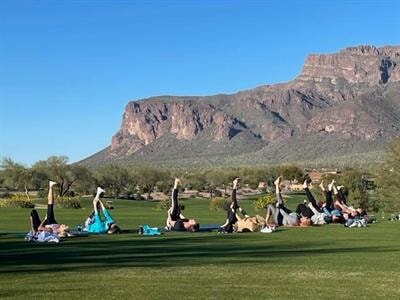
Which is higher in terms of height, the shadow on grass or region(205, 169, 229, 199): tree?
region(205, 169, 229, 199): tree

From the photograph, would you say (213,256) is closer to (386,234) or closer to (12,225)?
(386,234)

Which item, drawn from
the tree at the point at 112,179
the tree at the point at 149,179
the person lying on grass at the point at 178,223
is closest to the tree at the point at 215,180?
the tree at the point at 149,179

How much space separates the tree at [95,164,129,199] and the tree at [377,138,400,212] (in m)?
54.9

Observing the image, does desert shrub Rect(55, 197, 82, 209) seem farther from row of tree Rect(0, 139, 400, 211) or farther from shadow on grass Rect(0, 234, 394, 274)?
shadow on grass Rect(0, 234, 394, 274)

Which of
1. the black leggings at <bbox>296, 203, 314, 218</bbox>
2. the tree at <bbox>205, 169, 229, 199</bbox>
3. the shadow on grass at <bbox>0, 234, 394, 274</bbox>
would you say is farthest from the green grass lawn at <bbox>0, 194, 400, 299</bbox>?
the tree at <bbox>205, 169, 229, 199</bbox>

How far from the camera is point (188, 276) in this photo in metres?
17.5

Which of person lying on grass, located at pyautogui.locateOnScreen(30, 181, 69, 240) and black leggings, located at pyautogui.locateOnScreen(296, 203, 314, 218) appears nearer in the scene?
person lying on grass, located at pyautogui.locateOnScreen(30, 181, 69, 240)

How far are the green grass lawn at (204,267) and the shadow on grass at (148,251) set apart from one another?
0.09 feet

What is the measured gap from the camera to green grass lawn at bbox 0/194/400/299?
15.1 metres

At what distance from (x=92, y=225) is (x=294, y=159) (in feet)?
541

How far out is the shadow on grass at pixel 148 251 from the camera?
2030 cm

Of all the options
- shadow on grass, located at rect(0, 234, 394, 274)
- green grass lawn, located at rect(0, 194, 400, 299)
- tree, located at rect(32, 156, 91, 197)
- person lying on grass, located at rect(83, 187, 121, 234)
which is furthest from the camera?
tree, located at rect(32, 156, 91, 197)

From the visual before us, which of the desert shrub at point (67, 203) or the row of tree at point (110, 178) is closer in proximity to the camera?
the desert shrub at point (67, 203)

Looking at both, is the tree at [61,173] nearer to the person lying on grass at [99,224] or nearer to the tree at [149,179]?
the tree at [149,179]
